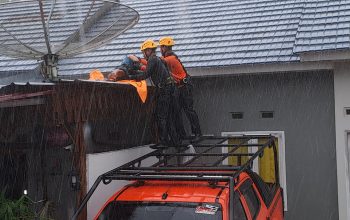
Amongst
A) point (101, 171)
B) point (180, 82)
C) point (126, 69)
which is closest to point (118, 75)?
point (126, 69)

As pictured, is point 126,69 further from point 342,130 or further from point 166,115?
point 342,130

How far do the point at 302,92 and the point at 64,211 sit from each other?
16.5ft

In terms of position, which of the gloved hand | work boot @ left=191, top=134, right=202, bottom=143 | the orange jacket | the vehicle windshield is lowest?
the vehicle windshield

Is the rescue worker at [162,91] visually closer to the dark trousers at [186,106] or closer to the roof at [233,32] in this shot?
the dark trousers at [186,106]

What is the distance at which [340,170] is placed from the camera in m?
9.60

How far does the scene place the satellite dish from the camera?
708 cm

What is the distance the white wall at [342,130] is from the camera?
31.5 feet

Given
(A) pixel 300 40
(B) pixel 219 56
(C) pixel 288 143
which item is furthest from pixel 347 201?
(B) pixel 219 56

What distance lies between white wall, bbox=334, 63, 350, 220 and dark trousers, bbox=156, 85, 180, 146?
3.09 meters

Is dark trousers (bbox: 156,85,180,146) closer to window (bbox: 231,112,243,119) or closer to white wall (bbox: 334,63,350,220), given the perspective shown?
window (bbox: 231,112,243,119)

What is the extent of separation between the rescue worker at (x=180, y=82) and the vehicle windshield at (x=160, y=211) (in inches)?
132

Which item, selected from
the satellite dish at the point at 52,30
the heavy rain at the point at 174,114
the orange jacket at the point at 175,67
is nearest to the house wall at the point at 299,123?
the heavy rain at the point at 174,114

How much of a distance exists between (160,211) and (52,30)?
3.65 metres

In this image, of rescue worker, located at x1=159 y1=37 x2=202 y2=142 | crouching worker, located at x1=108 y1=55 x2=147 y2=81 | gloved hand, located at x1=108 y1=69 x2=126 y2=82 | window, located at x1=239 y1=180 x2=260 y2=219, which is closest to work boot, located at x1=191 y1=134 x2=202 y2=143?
rescue worker, located at x1=159 y1=37 x2=202 y2=142
